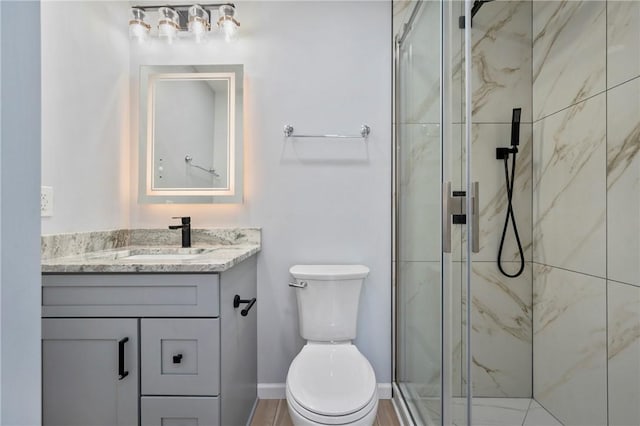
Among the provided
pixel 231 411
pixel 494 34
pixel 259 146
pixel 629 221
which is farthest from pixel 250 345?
pixel 494 34

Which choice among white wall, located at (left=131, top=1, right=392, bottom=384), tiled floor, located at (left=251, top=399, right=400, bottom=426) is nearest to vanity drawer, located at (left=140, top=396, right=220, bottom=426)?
tiled floor, located at (left=251, top=399, right=400, bottom=426)

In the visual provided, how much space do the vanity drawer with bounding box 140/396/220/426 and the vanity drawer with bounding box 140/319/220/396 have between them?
0.9 inches

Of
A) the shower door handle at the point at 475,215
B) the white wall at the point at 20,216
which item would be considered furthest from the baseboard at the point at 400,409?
the white wall at the point at 20,216

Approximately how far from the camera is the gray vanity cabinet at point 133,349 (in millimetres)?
1207

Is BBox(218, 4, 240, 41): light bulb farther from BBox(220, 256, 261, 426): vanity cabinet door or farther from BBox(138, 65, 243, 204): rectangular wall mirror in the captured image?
BBox(220, 256, 261, 426): vanity cabinet door

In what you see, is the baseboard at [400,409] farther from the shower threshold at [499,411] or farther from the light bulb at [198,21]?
the light bulb at [198,21]

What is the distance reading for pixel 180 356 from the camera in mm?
1219

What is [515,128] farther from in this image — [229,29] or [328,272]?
[229,29]

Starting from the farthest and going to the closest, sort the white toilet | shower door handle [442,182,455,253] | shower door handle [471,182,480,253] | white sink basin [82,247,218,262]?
white sink basin [82,247,218,262]
the white toilet
shower door handle [442,182,455,253]
shower door handle [471,182,480,253]

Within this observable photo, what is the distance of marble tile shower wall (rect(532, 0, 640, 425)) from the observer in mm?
1303

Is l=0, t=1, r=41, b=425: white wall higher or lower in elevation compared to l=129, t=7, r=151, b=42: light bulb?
lower

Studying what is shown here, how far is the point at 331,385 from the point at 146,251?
1.12m

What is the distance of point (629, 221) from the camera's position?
51.3 inches

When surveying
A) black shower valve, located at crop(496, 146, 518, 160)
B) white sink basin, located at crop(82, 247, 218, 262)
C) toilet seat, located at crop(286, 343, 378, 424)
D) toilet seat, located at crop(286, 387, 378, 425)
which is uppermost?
black shower valve, located at crop(496, 146, 518, 160)
